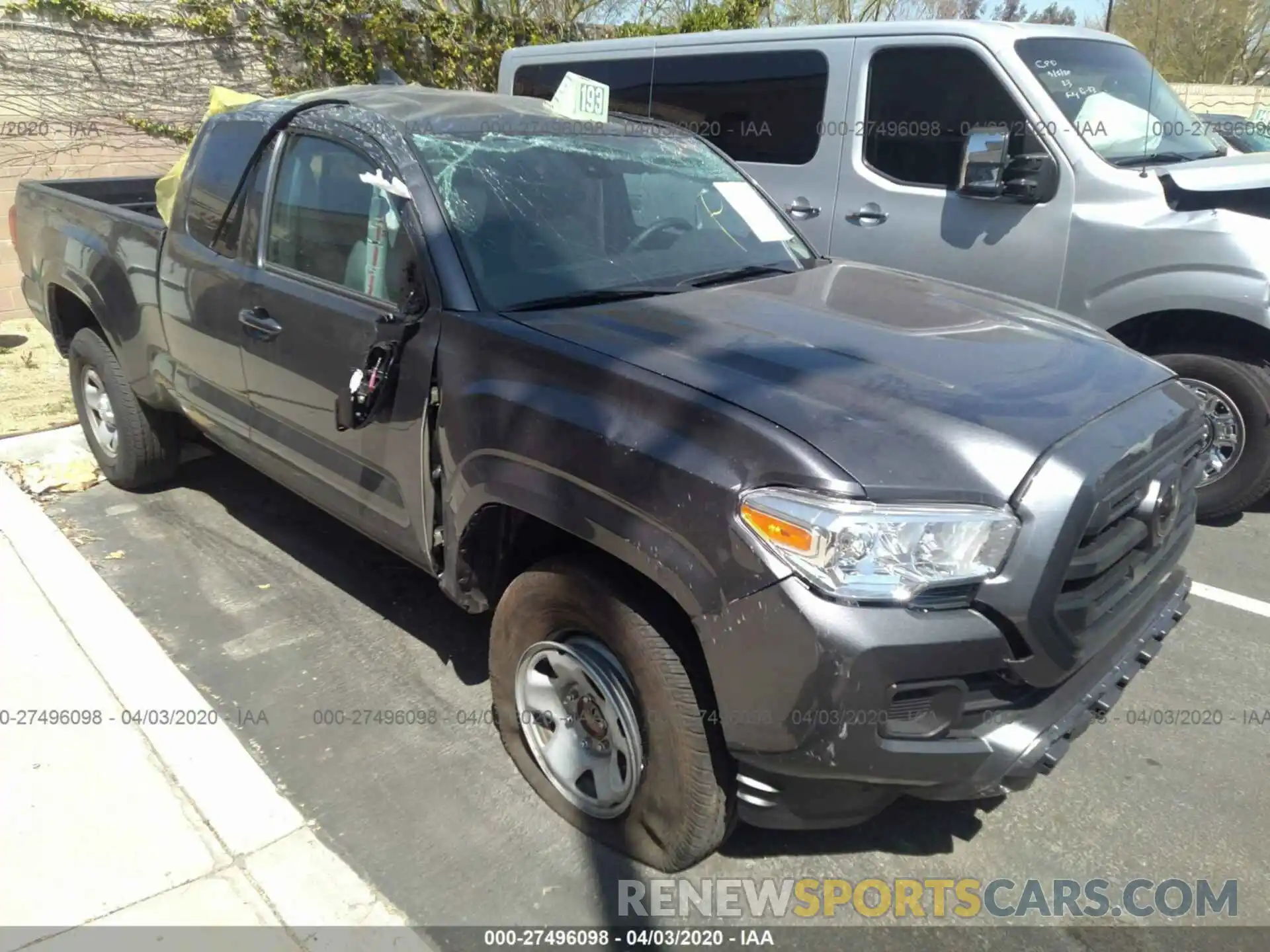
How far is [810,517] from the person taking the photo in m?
1.94

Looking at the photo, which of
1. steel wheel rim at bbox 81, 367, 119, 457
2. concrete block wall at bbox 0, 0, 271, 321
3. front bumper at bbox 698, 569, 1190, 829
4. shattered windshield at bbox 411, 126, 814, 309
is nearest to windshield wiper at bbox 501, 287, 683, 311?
shattered windshield at bbox 411, 126, 814, 309

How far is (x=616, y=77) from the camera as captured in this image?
6223 mm

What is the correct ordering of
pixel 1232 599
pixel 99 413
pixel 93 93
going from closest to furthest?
pixel 1232 599
pixel 99 413
pixel 93 93

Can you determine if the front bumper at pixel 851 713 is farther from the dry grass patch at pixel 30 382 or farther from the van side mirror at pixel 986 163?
the dry grass patch at pixel 30 382

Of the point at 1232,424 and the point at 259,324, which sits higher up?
the point at 259,324

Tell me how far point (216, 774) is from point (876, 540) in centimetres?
207

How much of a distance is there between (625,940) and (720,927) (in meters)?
0.24

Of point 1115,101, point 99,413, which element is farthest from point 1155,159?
point 99,413

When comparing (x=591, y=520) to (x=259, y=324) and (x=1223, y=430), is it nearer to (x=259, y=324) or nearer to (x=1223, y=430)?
(x=259, y=324)

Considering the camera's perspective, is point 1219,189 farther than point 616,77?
No

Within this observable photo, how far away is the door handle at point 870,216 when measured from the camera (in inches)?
200

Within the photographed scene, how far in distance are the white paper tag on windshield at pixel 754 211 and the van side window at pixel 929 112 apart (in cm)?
164

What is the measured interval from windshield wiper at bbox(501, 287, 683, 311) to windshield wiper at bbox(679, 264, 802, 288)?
115mm

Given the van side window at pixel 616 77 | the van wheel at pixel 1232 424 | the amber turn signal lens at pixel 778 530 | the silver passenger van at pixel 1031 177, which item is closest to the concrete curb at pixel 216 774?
the amber turn signal lens at pixel 778 530
